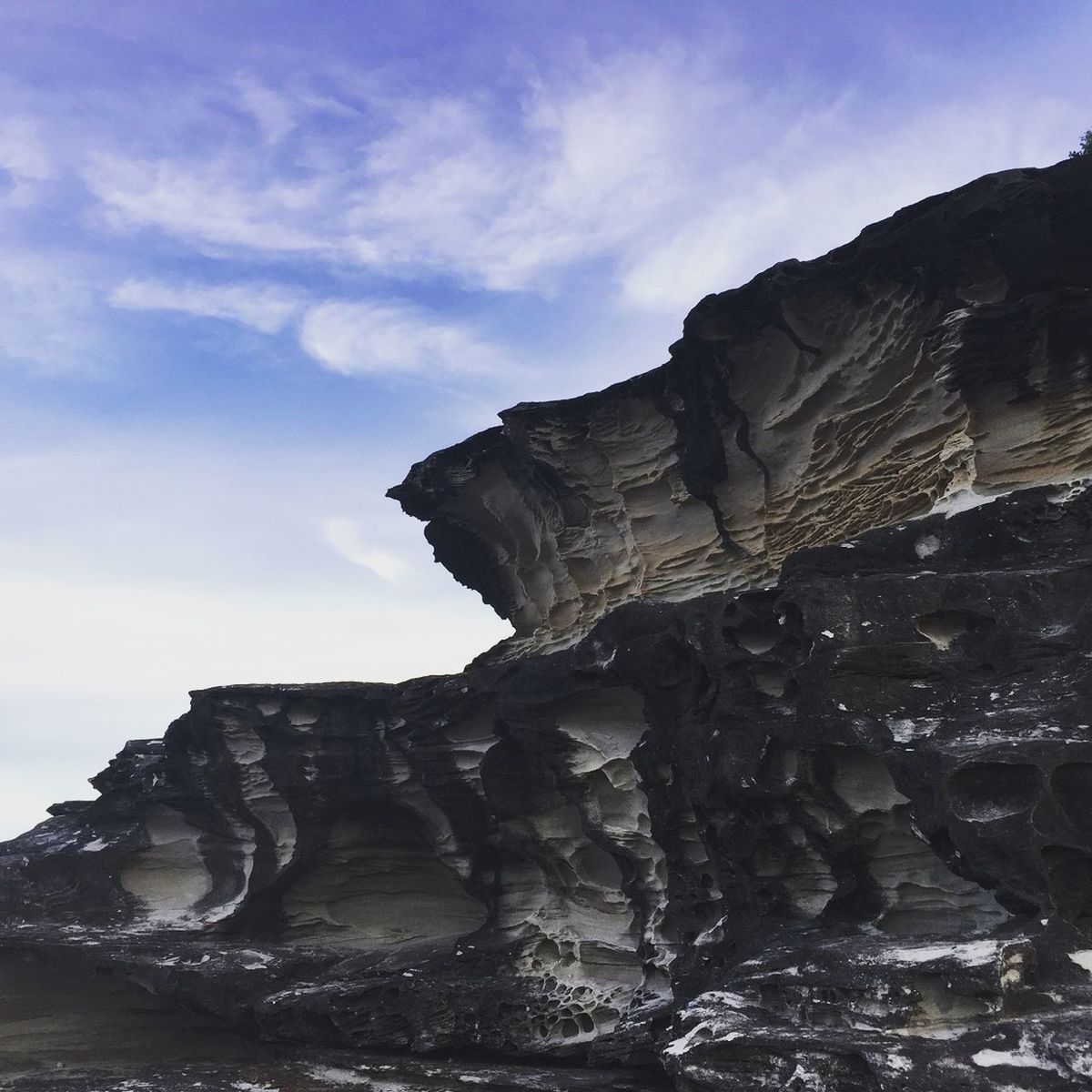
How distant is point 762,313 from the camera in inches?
416

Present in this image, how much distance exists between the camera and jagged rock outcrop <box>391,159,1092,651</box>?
8703 mm

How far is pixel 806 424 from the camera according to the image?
10984mm

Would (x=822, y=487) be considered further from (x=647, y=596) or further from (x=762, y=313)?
(x=647, y=596)

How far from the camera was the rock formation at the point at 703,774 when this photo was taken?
631 cm

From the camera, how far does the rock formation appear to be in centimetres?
631

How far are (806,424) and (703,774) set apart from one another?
160 inches

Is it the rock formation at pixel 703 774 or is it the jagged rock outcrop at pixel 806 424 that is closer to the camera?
the rock formation at pixel 703 774

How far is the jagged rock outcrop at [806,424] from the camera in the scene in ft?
28.6

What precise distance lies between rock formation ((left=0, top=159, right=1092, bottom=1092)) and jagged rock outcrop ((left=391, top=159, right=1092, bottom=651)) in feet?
0.13

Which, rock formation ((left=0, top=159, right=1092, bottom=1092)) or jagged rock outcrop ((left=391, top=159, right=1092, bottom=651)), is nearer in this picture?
rock formation ((left=0, top=159, right=1092, bottom=1092))

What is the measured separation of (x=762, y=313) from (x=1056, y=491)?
11.9ft

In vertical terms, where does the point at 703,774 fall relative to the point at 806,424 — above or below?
below

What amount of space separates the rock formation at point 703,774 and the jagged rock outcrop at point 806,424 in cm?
4

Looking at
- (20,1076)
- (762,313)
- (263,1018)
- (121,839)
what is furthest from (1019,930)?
A: (121,839)
